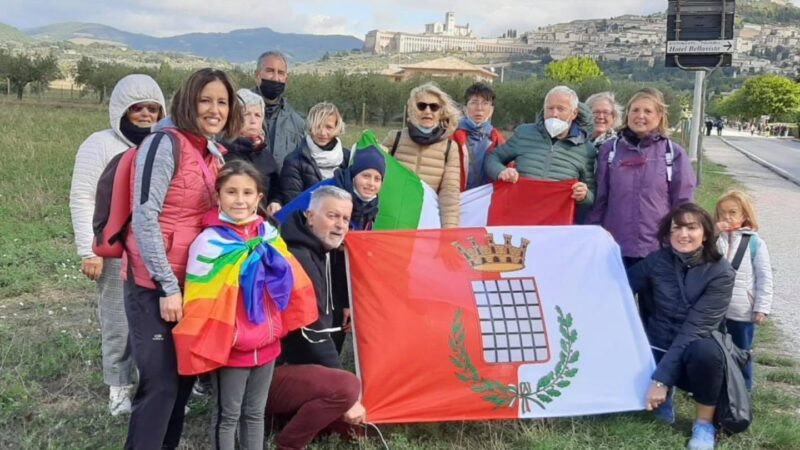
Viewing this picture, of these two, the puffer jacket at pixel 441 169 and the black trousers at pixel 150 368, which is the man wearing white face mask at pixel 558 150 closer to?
the puffer jacket at pixel 441 169

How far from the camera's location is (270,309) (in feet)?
11.2

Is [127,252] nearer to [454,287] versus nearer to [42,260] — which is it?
[454,287]

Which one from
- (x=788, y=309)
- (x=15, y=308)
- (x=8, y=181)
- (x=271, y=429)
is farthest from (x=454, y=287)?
(x=8, y=181)

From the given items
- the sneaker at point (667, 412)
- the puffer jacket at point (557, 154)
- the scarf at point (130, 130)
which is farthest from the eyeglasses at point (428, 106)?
the sneaker at point (667, 412)

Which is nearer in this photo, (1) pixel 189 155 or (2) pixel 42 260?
(1) pixel 189 155

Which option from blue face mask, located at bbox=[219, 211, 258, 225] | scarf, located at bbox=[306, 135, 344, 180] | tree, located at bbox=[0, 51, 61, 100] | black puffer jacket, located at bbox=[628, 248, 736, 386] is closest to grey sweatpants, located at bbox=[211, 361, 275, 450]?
blue face mask, located at bbox=[219, 211, 258, 225]

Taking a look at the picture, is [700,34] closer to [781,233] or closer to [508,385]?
[781,233]

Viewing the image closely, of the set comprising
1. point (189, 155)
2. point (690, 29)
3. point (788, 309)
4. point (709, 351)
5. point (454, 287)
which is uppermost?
point (690, 29)

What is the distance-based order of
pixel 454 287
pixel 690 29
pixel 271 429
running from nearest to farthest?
1. pixel 271 429
2. pixel 454 287
3. pixel 690 29

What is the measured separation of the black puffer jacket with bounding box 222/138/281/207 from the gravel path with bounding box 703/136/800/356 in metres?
4.73

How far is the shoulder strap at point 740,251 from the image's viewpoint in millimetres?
4738

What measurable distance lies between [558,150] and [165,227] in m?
3.15

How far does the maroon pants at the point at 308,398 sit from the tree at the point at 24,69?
172 ft

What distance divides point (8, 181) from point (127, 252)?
1008cm
